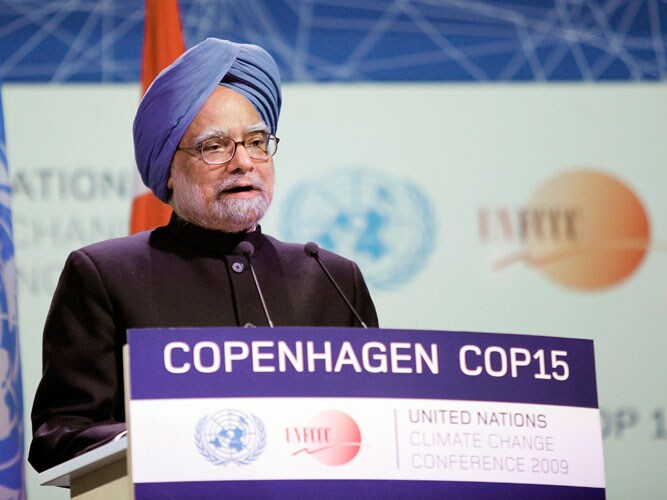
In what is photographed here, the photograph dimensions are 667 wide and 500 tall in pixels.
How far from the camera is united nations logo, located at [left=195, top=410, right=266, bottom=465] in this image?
1895 millimetres

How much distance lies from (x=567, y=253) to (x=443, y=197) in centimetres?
58

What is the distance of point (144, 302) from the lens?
8.99 feet

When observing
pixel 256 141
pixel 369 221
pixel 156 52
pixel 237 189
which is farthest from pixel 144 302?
pixel 369 221

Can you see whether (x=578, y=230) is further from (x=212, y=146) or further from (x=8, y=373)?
(x=8, y=373)

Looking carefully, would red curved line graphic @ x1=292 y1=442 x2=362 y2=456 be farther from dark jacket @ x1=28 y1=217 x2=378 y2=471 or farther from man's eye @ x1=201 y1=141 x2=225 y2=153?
man's eye @ x1=201 y1=141 x2=225 y2=153

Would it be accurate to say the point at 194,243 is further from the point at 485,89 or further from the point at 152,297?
the point at 485,89

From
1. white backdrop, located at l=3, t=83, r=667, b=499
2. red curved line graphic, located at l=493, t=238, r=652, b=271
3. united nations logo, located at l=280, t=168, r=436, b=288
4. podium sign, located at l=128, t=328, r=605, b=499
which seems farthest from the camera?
red curved line graphic, located at l=493, t=238, r=652, b=271

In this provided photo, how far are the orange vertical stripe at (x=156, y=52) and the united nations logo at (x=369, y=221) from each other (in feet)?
2.41

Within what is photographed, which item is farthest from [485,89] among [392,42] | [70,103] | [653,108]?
[70,103]

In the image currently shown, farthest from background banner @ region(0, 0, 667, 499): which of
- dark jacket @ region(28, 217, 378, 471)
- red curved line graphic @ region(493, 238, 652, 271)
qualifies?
dark jacket @ region(28, 217, 378, 471)

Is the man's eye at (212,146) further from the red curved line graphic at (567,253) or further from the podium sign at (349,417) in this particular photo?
the red curved line graphic at (567,253)

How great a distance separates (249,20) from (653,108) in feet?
5.97

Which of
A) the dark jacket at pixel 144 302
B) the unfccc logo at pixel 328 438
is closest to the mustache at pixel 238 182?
the dark jacket at pixel 144 302

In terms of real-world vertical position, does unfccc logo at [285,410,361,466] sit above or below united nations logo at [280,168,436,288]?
below
